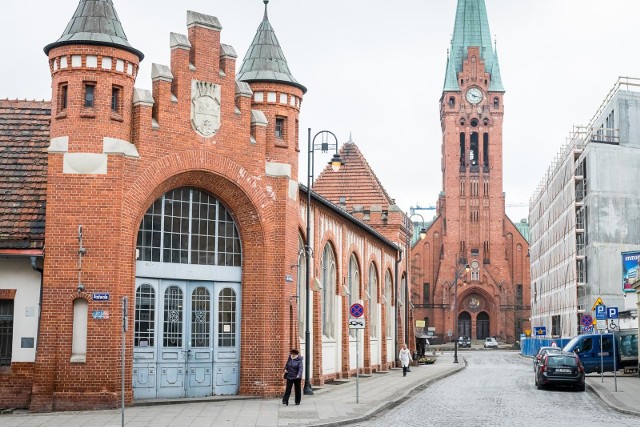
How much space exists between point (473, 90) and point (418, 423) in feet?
332

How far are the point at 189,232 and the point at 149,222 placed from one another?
1307mm

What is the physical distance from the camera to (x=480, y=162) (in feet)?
381

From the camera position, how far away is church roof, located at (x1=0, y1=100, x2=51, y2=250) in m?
22.5

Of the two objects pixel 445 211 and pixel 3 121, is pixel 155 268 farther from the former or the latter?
pixel 445 211

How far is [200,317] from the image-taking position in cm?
2534

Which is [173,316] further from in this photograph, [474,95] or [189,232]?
[474,95]

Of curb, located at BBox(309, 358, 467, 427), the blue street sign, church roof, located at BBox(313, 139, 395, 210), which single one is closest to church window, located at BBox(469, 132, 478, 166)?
church roof, located at BBox(313, 139, 395, 210)

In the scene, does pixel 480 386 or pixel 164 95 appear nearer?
pixel 164 95

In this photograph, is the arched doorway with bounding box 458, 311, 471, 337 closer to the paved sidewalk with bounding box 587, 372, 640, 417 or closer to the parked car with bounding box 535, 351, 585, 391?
the paved sidewalk with bounding box 587, 372, 640, 417

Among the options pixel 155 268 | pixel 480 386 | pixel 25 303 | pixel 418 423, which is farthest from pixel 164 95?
pixel 480 386

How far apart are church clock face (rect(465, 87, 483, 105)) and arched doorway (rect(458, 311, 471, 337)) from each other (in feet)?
87.3

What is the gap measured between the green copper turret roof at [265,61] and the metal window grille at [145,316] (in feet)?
23.2

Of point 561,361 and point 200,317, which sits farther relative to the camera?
point 561,361

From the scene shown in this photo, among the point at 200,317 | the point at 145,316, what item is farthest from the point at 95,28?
the point at 200,317
